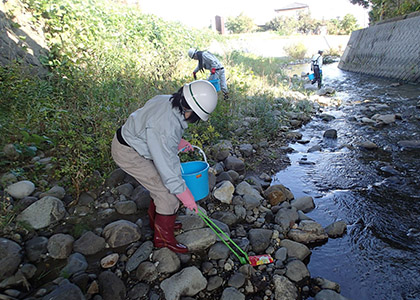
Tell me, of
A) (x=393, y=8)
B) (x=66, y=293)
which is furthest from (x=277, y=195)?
(x=393, y=8)

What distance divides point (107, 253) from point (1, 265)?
71 cm

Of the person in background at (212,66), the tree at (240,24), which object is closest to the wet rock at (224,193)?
the person in background at (212,66)

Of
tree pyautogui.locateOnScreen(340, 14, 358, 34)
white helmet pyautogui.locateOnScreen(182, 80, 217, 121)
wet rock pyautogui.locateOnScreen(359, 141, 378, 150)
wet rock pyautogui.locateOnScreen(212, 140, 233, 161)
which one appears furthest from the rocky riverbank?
tree pyautogui.locateOnScreen(340, 14, 358, 34)

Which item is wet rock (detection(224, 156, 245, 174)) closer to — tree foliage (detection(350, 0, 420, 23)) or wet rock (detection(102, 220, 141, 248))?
wet rock (detection(102, 220, 141, 248))

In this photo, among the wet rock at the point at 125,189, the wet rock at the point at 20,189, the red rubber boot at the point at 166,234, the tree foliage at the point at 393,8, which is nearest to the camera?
the red rubber boot at the point at 166,234

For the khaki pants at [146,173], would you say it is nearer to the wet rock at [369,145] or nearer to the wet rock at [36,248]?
the wet rock at [36,248]

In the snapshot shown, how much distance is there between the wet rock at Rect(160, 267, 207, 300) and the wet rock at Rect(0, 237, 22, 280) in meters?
1.08

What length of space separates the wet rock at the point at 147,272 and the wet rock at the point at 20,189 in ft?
4.70

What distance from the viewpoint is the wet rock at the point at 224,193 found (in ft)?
9.64

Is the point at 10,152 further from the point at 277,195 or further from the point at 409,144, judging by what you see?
the point at 409,144

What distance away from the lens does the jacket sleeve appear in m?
1.85

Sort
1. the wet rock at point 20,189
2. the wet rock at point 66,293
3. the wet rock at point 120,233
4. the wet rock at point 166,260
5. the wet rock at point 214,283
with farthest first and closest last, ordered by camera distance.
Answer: the wet rock at point 20,189 → the wet rock at point 120,233 → the wet rock at point 166,260 → the wet rock at point 214,283 → the wet rock at point 66,293

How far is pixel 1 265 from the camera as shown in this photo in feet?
6.27

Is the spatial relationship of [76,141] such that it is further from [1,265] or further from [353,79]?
[353,79]
